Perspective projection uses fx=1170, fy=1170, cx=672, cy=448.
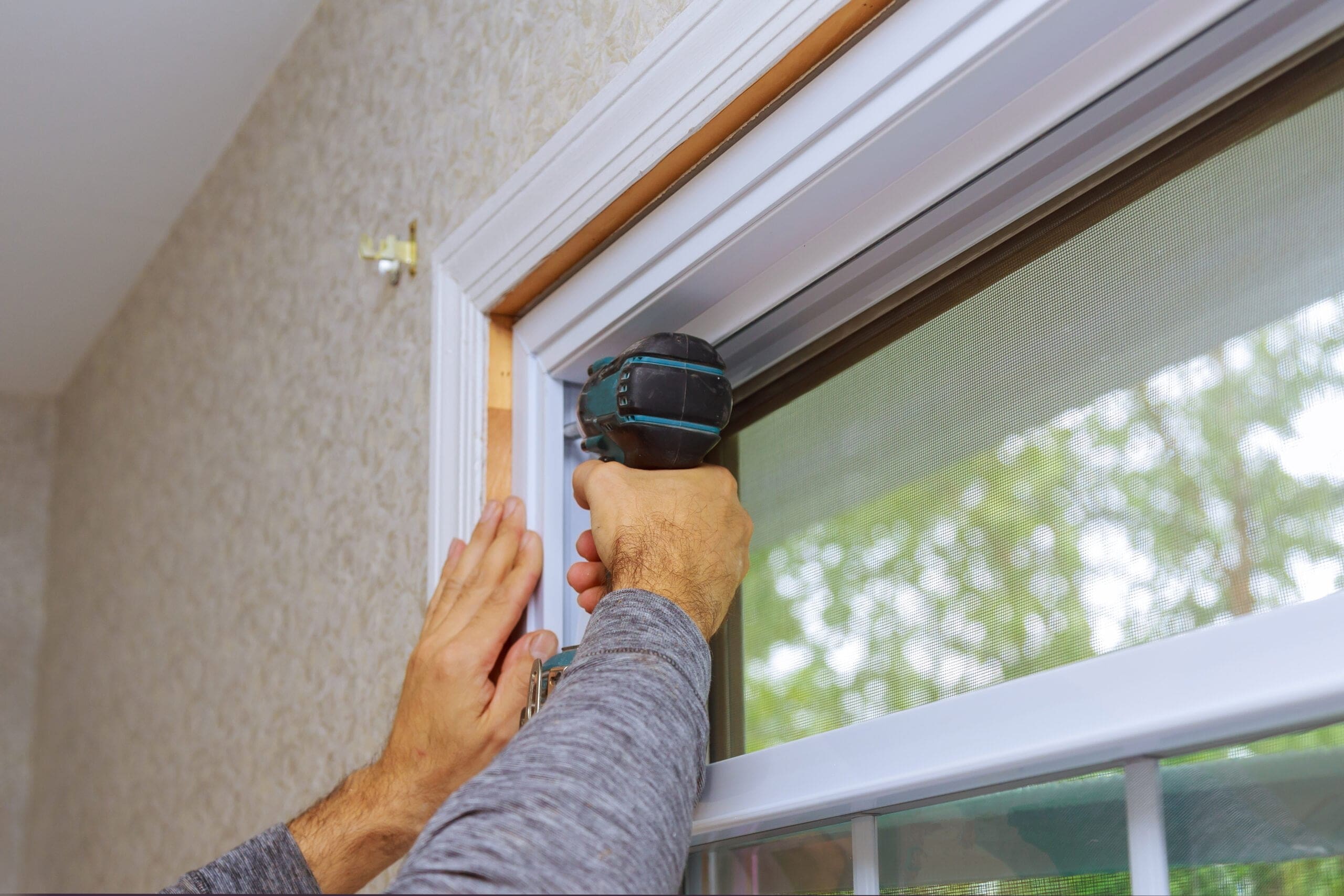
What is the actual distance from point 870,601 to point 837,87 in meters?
0.39

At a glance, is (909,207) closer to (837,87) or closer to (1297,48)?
(837,87)

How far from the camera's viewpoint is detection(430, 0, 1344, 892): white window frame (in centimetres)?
64

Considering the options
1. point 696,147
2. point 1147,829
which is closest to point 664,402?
point 696,147

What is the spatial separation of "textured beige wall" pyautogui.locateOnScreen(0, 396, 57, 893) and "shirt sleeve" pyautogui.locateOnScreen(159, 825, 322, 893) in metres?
2.42

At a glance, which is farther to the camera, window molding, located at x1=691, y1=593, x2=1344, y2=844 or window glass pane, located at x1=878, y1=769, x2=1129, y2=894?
window glass pane, located at x1=878, y1=769, x2=1129, y2=894

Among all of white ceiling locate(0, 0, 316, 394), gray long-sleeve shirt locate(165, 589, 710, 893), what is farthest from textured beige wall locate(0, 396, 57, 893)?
gray long-sleeve shirt locate(165, 589, 710, 893)

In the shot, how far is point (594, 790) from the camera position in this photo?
0.62m

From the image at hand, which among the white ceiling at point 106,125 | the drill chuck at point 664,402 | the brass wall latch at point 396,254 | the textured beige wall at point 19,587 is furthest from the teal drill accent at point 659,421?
the textured beige wall at point 19,587

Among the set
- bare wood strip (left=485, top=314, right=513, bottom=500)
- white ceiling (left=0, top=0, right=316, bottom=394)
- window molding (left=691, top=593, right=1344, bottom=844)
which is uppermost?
white ceiling (left=0, top=0, right=316, bottom=394)

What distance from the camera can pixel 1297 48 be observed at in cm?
69

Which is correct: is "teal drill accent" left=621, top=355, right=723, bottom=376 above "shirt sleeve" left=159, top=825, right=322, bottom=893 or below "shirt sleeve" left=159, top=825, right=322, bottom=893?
above

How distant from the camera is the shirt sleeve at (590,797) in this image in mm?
583

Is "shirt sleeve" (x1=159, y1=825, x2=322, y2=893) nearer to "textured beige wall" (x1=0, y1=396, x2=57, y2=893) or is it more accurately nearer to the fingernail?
the fingernail

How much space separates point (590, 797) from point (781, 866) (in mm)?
393
